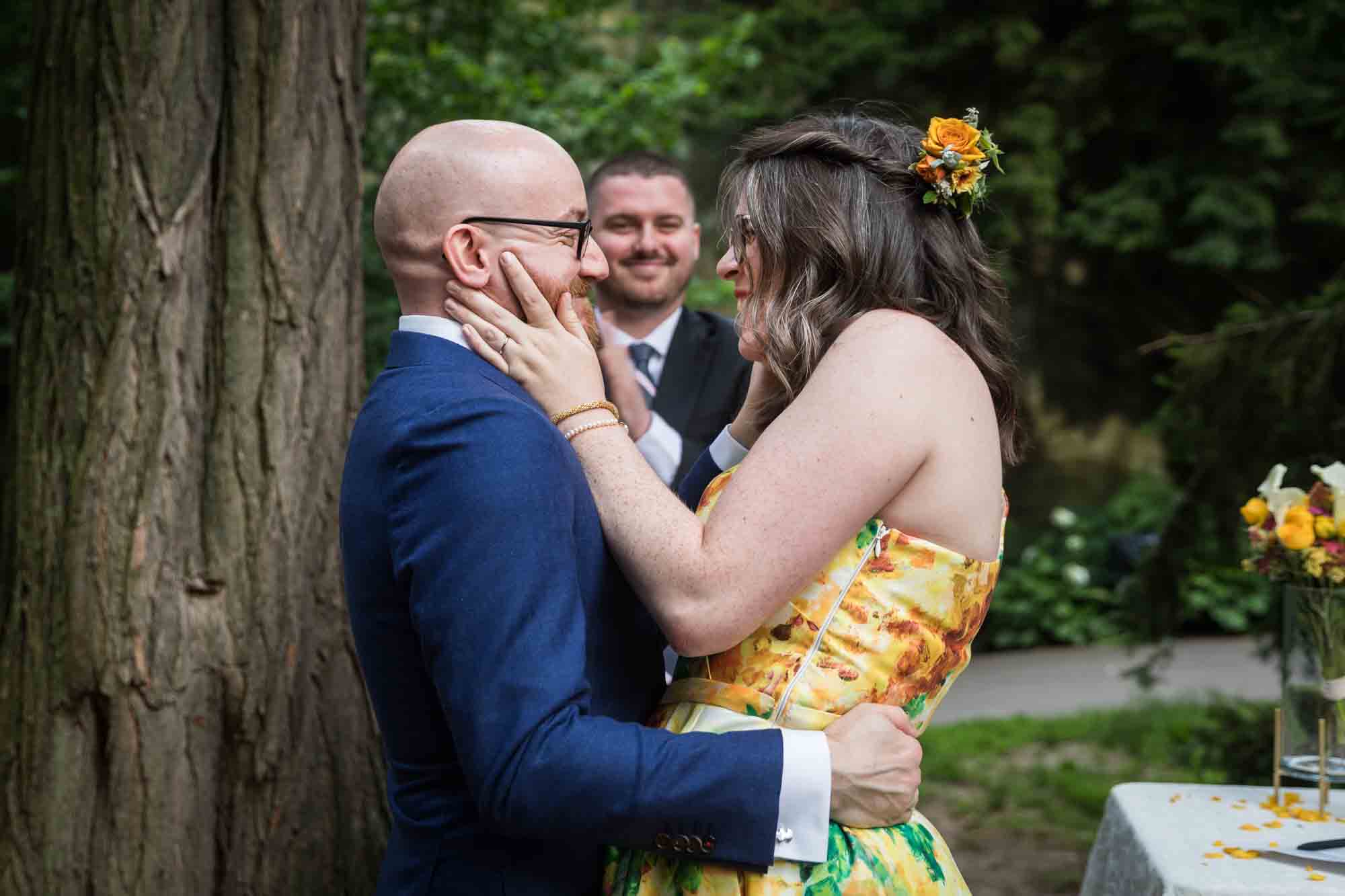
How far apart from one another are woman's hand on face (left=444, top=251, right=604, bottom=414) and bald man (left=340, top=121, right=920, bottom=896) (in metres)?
0.02

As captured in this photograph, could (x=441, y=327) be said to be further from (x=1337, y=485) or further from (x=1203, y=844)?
(x=1337, y=485)

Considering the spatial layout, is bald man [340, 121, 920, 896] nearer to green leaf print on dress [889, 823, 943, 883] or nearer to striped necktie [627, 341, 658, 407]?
green leaf print on dress [889, 823, 943, 883]

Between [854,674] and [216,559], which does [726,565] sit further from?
[216,559]

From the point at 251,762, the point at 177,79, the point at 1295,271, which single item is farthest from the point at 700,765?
the point at 1295,271

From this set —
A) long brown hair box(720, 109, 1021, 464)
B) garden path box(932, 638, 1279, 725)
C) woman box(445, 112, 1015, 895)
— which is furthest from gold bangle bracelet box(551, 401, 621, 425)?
garden path box(932, 638, 1279, 725)

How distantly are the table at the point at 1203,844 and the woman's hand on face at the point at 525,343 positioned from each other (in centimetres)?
136

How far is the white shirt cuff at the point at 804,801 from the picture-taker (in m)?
1.60

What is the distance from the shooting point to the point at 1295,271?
31.5 ft

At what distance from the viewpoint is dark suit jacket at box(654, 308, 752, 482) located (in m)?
4.02

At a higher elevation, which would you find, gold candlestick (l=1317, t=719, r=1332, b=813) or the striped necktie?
the striped necktie

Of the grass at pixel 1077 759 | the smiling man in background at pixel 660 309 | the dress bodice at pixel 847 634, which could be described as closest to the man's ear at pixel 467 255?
the dress bodice at pixel 847 634

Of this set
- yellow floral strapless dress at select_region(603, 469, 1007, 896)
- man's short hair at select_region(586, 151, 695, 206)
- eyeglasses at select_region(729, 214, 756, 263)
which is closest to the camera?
yellow floral strapless dress at select_region(603, 469, 1007, 896)

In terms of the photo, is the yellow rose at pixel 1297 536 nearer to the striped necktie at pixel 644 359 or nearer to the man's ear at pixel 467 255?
the man's ear at pixel 467 255

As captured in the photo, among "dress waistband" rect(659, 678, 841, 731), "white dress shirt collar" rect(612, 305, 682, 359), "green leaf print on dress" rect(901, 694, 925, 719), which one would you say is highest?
"white dress shirt collar" rect(612, 305, 682, 359)
